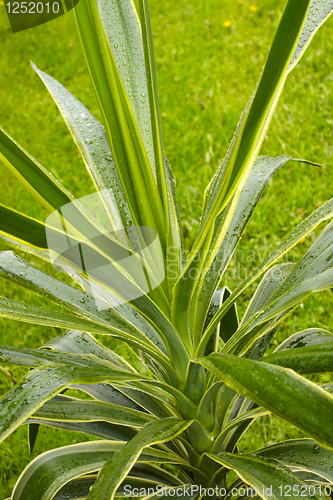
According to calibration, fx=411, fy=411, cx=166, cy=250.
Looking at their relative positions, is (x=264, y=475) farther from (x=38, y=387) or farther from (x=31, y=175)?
(x=31, y=175)

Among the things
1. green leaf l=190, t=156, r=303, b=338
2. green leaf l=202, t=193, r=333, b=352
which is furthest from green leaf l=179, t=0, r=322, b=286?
green leaf l=202, t=193, r=333, b=352

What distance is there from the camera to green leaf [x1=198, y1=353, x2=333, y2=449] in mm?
540

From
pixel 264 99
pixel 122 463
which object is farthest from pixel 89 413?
pixel 264 99

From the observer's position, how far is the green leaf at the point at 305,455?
0.96m

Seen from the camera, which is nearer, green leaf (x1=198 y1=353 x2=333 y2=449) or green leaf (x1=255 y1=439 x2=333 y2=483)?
green leaf (x1=198 y1=353 x2=333 y2=449)

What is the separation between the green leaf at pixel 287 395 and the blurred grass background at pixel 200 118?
1.28 metres

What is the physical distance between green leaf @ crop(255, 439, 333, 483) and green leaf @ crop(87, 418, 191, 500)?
0.36 meters

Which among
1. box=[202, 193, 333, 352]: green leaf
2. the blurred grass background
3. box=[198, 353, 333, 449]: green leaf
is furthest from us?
the blurred grass background

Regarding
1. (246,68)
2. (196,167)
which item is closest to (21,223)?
(196,167)

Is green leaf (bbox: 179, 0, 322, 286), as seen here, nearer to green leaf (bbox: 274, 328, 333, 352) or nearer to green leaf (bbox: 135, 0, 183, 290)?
green leaf (bbox: 135, 0, 183, 290)

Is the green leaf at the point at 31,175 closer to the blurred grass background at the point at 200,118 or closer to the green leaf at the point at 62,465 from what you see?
the green leaf at the point at 62,465

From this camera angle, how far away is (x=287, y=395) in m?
0.57

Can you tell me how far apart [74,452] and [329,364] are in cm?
67

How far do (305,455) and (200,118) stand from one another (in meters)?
2.68
